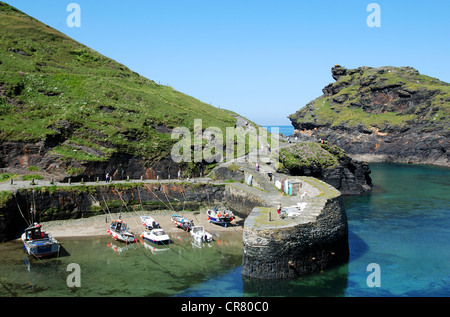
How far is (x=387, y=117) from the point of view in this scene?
148875 millimetres

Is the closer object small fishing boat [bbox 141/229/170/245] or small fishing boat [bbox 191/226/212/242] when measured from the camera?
small fishing boat [bbox 141/229/170/245]

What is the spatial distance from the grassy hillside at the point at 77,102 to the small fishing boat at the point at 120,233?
55.2ft

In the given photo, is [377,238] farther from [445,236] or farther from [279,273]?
[279,273]

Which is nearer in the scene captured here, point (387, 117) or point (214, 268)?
point (214, 268)

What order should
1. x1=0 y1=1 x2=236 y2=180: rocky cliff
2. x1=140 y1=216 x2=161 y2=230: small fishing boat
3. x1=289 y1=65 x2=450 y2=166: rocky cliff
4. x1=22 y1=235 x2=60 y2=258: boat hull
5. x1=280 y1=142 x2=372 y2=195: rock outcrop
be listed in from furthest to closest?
x1=289 y1=65 x2=450 y2=166: rocky cliff
x1=280 y1=142 x2=372 y2=195: rock outcrop
x1=0 y1=1 x2=236 y2=180: rocky cliff
x1=140 y1=216 x2=161 y2=230: small fishing boat
x1=22 y1=235 x2=60 y2=258: boat hull

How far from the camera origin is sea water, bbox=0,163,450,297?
29.2 m

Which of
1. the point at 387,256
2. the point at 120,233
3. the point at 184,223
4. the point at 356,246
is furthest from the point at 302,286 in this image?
the point at 120,233

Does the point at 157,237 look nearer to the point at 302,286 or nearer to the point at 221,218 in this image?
the point at 221,218

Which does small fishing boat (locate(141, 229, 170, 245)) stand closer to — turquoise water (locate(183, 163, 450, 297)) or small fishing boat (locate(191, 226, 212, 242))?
small fishing boat (locate(191, 226, 212, 242))

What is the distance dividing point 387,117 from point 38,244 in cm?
14170

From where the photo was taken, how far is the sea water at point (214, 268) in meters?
29.2

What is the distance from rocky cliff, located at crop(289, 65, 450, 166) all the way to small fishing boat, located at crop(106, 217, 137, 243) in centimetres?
10940

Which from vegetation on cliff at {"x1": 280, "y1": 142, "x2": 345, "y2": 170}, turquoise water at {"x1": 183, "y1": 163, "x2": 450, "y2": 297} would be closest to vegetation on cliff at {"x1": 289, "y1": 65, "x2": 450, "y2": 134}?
vegetation on cliff at {"x1": 280, "y1": 142, "x2": 345, "y2": 170}
